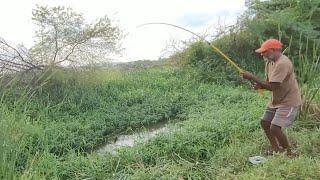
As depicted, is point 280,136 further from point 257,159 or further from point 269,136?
point 257,159

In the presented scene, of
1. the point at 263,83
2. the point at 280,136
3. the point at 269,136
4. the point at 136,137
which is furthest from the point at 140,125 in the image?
the point at 263,83

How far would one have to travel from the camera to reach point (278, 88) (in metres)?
6.13

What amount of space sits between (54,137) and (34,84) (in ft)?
7.54

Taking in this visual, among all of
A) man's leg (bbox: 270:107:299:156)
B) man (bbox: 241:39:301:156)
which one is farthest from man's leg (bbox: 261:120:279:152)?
man's leg (bbox: 270:107:299:156)

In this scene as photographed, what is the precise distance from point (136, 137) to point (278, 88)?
108 inches

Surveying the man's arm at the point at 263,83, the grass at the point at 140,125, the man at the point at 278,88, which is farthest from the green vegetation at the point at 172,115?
the man's arm at the point at 263,83

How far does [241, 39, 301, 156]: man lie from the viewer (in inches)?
236

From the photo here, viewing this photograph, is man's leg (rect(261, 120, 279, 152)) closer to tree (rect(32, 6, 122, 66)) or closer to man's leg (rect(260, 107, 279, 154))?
man's leg (rect(260, 107, 279, 154))

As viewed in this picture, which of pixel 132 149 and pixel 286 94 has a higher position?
pixel 286 94

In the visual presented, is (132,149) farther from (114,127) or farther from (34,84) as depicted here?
(34,84)

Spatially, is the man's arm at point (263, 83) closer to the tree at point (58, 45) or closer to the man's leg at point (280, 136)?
the man's leg at point (280, 136)

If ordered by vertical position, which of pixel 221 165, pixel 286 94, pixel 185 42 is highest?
pixel 185 42

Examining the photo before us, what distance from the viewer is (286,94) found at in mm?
6184

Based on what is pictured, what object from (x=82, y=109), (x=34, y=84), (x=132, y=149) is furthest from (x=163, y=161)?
(x=34, y=84)
